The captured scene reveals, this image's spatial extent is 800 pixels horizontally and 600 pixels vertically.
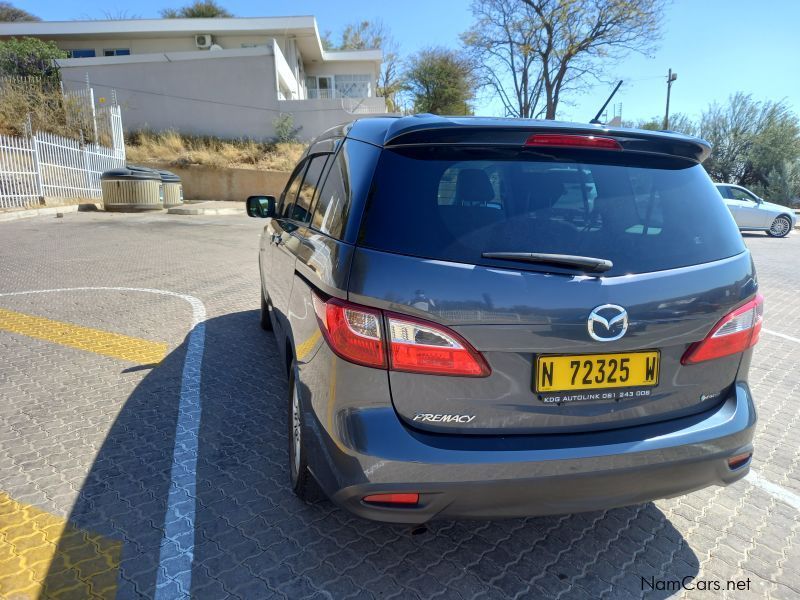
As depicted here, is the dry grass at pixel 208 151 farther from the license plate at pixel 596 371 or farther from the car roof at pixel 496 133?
the license plate at pixel 596 371

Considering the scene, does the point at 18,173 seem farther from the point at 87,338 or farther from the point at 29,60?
the point at 29,60

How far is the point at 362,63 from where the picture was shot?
130 feet

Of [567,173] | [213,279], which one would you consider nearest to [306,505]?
[567,173]

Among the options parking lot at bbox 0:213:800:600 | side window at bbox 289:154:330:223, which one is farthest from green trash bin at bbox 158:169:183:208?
side window at bbox 289:154:330:223

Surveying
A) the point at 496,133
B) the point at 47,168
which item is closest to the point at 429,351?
the point at 496,133

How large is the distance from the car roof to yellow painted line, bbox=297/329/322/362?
2.67 ft

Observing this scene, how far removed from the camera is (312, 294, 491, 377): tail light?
6.17 ft

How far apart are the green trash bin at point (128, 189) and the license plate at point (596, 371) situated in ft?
61.2

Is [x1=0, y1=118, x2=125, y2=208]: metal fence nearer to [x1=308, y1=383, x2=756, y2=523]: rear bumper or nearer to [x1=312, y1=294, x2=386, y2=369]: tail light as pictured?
[x1=312, y1=294, x2=386, y2=369]: tail light

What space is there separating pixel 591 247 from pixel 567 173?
0.39m

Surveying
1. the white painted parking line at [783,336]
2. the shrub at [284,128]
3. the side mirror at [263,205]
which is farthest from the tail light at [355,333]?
the shrub at [284,128]

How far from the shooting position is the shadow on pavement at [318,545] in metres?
2.19

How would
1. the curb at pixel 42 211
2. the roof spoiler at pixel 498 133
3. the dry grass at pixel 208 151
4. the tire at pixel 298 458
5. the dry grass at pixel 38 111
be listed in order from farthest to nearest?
the dry grass at pixel 208 151
the dry grass at pixel 38 111
the curb at pixel 42 211
the tire at pixel 298 458
the roof spoiler at pixel 498 133

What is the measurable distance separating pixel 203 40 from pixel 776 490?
3673 centimetres
